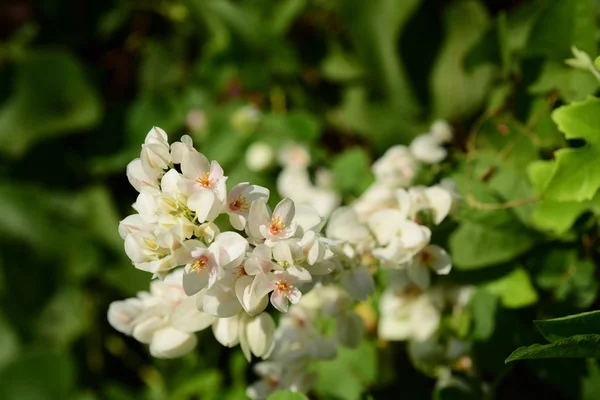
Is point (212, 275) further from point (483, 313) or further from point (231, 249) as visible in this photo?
point (483, 313)

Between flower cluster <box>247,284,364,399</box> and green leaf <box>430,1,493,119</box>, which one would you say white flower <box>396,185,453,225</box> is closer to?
flower cluster <box>247,284,364,399</box>

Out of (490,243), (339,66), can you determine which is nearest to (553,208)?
(490,243)

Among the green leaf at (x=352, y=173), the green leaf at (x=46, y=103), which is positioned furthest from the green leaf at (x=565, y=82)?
the green leaf at (x=46, y=103)

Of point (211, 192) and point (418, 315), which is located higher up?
point (211, 192)

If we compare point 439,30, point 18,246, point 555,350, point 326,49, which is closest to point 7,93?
point 18,246

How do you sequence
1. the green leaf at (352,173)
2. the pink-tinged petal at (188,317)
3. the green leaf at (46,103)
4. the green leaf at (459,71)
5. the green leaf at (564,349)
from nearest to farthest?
the green leaf at (564,349), the pink-tinged petal at (188,317), the green leaf at (352,173), the green leaf at (459,71), the green leaf at (46,103)

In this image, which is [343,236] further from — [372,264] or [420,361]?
[420,361]

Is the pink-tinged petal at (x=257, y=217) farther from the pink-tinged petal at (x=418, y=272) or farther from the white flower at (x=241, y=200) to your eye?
the pink-tinged petal at (x=418, y=272)
